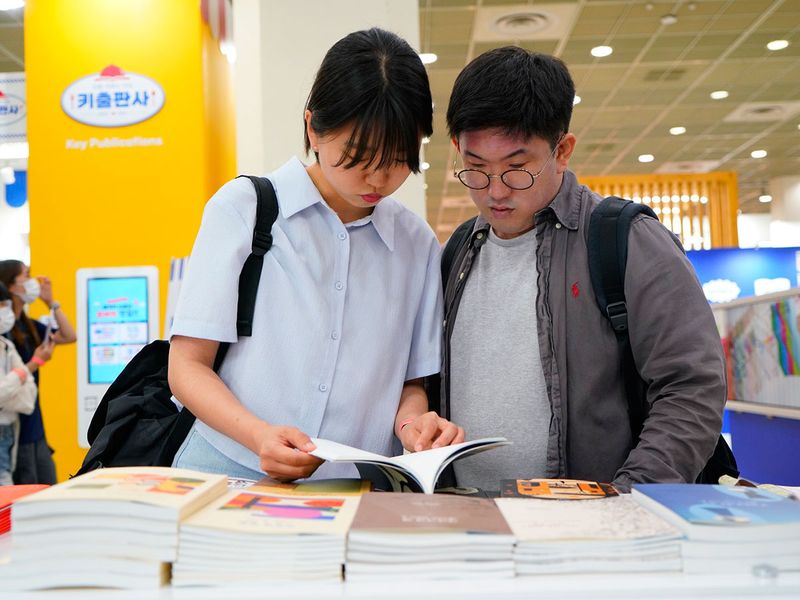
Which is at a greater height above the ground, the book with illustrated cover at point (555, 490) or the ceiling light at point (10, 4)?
the ceiling light at point (10, 4)

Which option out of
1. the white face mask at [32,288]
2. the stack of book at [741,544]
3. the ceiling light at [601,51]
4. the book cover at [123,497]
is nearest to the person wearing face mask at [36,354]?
the white face mask at [32,288]

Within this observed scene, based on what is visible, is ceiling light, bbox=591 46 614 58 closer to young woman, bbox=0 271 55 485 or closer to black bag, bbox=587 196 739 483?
young woman, bbox=0 271 55 485

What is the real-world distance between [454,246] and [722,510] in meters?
1.09

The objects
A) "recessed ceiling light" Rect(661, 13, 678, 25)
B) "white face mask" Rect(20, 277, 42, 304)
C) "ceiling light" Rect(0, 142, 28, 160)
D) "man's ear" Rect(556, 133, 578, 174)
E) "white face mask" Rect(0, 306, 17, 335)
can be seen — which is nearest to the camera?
"man's ear" Rect(556, 133, 578, 174)

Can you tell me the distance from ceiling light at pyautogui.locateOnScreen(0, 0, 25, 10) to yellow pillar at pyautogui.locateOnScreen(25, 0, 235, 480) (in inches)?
133

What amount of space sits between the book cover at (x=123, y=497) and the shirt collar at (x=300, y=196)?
645 millimetres

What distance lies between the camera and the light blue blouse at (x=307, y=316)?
146cm

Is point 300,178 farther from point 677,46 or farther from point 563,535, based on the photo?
point 677,46

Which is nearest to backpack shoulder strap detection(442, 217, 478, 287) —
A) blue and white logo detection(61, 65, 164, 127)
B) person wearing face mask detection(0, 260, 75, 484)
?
blue and white logo detection(61, 65, 164, 127)

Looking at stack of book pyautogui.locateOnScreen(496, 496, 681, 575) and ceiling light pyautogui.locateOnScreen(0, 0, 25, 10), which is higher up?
ceiling light pyautogui.locateOnScreen(0, 0, 25, 10)

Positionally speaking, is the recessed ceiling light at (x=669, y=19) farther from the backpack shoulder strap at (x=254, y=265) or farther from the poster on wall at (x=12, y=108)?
the backpack shoulder strap at (x=254, y=265)

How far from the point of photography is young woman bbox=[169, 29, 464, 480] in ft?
4.64

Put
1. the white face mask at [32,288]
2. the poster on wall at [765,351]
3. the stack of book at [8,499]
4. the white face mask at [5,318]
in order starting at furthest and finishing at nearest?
the white face mask at [5,318] → the white face mask at [32,288] → the poster on wall at [765,351] → the stack of book at [8,499]

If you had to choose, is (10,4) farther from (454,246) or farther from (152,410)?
(152,410)
